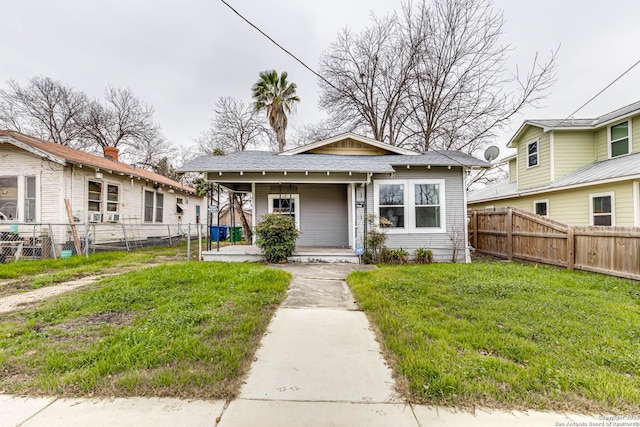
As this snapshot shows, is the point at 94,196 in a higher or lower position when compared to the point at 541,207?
higher

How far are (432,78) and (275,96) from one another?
8.95 metres

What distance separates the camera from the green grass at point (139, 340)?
2.10m

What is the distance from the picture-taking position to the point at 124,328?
310 centimetres

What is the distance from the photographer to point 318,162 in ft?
28.2

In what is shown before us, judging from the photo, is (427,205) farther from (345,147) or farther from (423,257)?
(345,147)

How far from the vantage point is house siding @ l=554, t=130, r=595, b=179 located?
10.8 meters

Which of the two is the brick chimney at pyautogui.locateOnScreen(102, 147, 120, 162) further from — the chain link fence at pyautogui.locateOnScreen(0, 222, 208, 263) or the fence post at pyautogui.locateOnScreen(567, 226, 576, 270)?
A: the fence post at pyautogui.locateOnScreen(567, 226, 576, 270)

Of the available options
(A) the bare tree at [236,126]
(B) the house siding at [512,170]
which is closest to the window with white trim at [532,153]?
(B) the house siding at [512,170]

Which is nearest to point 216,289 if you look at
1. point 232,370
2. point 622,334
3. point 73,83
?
point 232,370

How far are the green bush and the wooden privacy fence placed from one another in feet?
23.2

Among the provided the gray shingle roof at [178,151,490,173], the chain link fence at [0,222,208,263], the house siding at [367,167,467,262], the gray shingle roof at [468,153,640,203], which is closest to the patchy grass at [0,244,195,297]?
the chain link fence at [0,222,208,263]

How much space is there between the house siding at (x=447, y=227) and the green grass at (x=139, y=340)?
204 inches

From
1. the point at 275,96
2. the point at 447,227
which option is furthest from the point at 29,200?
the point at 447,227

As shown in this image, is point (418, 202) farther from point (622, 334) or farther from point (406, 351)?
point (406, 351)
